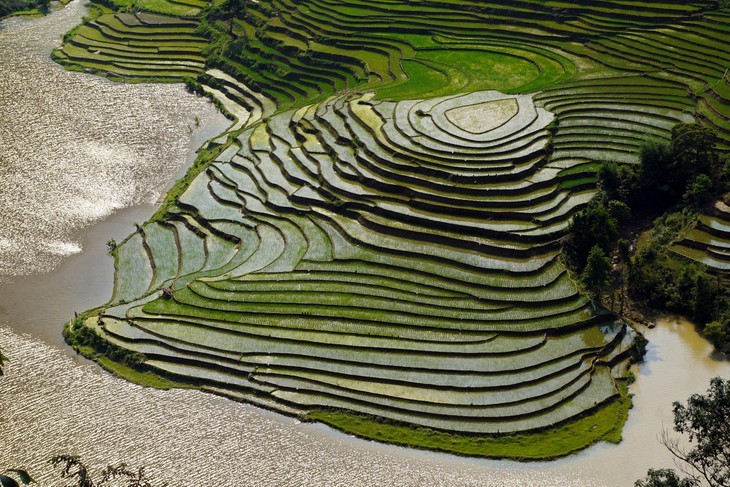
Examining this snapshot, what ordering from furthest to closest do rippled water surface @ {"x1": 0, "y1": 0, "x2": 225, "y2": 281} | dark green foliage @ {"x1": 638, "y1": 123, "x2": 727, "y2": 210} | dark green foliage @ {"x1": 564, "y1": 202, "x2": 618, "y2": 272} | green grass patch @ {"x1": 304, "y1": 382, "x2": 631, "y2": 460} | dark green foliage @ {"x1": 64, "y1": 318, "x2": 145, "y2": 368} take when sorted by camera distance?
1. rippled water surface @ {"x1": 0, "y1": 0, "x2": 225, "y2": 281}
2. dark green foliage @ {"x1": 638, "y1": 123, "x2": 727, "y2": 210}
3. dark green foliage @ {"x1": 564, "y1": 202, "x2": 618, "y2": 272}
4. dark green foliage @ {"x1": 64, "y1": 318, "x2": 145, "y2": 368}
5. green grass patch @ {"x1": 304, "y1": 382, "x2": 631, "y2": 460}

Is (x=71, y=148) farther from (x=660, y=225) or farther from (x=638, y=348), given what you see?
(x=638, y=348)

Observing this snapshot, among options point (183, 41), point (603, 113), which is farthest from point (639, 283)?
point (183, 41)

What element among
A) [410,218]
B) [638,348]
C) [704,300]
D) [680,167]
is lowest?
[638,348]

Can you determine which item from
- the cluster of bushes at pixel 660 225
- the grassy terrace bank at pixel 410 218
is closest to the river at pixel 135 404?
the grassy terrace bank at pixel 410 218

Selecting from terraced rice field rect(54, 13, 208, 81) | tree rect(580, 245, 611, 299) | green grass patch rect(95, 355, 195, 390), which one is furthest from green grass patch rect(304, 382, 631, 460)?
terraced rice field rect(54, 13, 208, 81)

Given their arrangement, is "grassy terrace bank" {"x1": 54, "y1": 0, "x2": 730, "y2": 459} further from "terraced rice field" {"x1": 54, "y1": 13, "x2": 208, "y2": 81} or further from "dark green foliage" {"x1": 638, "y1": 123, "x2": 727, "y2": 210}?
"dark green foliage" {"x1": 638, "y1": 123, "x2": 727, "y2": 210}

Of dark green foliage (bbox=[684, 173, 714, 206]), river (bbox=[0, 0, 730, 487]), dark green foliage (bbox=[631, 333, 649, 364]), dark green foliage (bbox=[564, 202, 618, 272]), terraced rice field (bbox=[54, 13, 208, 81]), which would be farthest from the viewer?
terraced rice field (bbox=[54, 13, 208, 81])

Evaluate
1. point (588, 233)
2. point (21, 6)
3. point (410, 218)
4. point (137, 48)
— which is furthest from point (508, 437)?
point (21, 6)

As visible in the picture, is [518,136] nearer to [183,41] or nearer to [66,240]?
[66,240]
